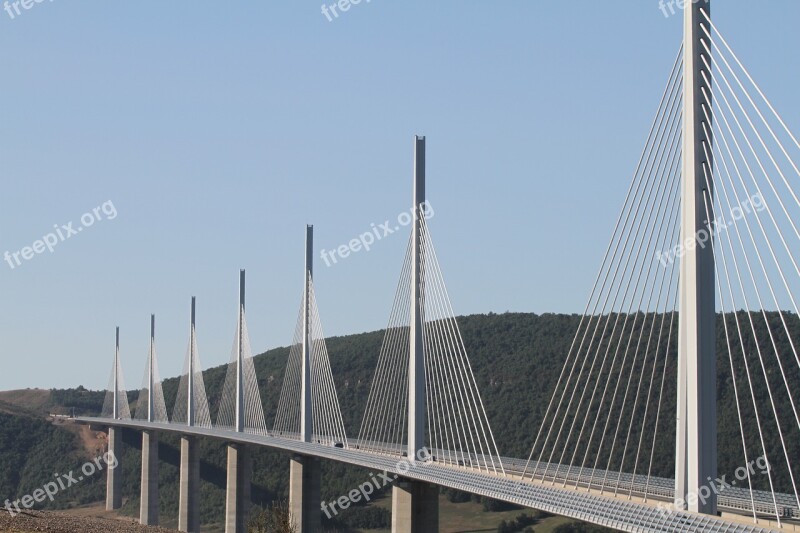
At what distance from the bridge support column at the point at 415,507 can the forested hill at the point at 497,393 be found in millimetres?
14931

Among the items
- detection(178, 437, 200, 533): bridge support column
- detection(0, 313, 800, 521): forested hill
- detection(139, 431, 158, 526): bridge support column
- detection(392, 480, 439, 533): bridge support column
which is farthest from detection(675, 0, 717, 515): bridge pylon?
detection(139, 431, 158, 526): bridge support column

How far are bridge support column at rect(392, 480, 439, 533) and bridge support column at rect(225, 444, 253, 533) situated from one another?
2710 cm

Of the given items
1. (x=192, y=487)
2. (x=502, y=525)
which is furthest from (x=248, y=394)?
(x=502, y=525)

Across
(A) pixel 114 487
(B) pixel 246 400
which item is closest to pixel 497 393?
(B) pixel 246 400

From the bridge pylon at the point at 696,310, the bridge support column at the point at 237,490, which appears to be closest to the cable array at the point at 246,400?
the bridge support column at the point at 237,490

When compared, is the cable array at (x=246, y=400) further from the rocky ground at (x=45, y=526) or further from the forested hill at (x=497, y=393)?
the rocky ground at (x=45, y=526)

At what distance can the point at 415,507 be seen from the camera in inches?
1495

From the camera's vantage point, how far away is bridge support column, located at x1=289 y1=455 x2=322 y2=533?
5266cm

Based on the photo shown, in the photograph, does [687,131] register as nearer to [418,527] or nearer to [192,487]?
[418,527]

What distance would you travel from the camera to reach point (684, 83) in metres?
21.7

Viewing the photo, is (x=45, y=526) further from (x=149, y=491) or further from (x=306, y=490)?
(x=149, y=491)

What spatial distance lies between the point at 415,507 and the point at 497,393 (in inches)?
1493

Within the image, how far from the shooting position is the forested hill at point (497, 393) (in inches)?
2133

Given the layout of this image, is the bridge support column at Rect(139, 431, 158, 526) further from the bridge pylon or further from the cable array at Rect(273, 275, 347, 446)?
the bridge pylon
